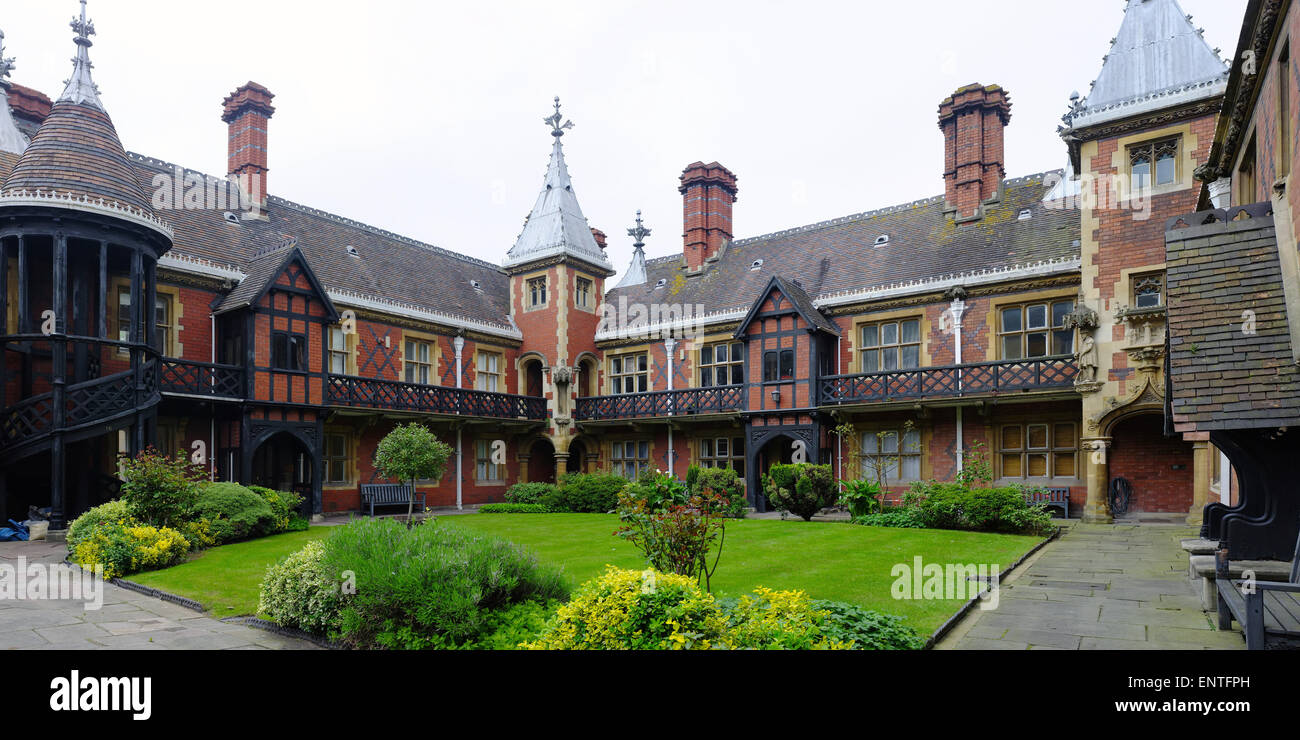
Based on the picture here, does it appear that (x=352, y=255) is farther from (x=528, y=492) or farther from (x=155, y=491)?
(x=155, y=491)

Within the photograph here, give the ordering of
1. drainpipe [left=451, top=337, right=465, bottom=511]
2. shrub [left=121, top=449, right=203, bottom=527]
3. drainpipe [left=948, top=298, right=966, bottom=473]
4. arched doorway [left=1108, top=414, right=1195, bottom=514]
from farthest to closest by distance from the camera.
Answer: drainpipe [left=451, top=337, right=465, bottom=511] < drainpipe [left=948, top=298, right=966, bottom=473] < arched doorway [left=1108, top=414, right=1195, bottom=514] < shrub [left=121, top=449, right=203, bottom=527]

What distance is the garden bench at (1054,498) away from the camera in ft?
60.1

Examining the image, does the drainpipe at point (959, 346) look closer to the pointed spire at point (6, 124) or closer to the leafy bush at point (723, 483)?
the leafy bush at point (723, 483)

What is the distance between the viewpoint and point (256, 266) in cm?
1997

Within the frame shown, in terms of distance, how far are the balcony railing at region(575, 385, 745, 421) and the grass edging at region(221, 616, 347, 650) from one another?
56.7 feet

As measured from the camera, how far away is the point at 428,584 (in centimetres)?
632

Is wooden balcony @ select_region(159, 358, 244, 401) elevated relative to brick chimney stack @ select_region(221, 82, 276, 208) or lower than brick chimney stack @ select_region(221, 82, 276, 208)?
lower

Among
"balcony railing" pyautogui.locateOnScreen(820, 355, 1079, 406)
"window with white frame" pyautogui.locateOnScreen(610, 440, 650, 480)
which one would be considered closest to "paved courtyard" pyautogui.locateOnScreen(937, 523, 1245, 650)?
"balcony railing" pyautogui.locateOnScreen(820, 355, 1079, 406)

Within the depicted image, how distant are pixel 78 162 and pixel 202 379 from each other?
5.13 meters

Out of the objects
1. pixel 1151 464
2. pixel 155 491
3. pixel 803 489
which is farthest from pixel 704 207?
pixel 155 491

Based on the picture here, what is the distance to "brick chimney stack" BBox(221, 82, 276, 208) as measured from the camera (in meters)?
22.2

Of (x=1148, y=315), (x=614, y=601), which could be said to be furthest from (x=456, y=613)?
(x=1148, y=315)

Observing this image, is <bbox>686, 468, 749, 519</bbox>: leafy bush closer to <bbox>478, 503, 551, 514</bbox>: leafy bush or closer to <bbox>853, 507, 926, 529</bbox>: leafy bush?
<bbox>853, 507, 926, 529</bbox>: leafy bush
